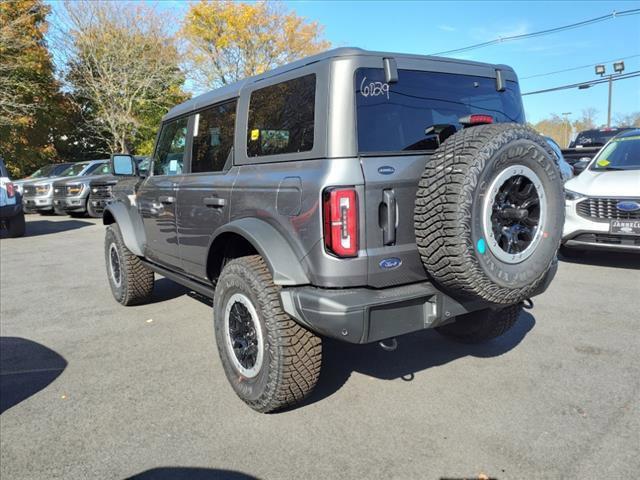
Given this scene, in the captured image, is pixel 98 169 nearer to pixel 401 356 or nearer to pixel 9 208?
pixel 9 208

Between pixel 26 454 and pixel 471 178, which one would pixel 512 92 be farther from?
pixel 26 454

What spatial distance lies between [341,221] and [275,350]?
846 millimetres

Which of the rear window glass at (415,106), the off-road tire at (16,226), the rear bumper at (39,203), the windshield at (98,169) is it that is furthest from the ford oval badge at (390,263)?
the rear bumper at (39,203)

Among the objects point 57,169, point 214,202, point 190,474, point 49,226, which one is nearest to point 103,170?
point 57,169

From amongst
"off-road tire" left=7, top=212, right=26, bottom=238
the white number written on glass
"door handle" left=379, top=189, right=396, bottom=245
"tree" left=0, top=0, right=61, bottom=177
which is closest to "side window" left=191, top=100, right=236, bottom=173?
the white number written on glass

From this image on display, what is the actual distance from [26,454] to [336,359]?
6.78 ft

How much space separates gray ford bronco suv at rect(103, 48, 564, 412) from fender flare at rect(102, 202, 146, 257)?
180 centimetres

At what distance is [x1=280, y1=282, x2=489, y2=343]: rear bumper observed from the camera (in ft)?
8.05

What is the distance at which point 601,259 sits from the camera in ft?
23.2

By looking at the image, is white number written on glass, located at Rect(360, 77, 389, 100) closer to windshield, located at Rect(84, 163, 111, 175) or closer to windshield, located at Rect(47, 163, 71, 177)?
windshield, located at Rect(84, 163, 111, 175)

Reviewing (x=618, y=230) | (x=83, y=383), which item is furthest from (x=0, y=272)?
(x=618, y=230)

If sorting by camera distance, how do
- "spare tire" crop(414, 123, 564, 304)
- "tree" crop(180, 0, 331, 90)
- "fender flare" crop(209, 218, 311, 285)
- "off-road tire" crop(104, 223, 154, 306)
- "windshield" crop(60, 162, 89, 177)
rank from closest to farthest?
"spare tire" crop(414, 123, 564, 304) → "fender flare" crop(209, 218, 311, 285) → "off-road tire" crop(104, 223, 154, 306) → "windshield" crop(60, 162, 89, 177) → "tree" crop(180, 0, 331, 90)

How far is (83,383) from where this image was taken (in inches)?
139

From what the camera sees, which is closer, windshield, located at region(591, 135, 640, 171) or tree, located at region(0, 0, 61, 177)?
windshield, located at region(591, 135, 640, 171)
